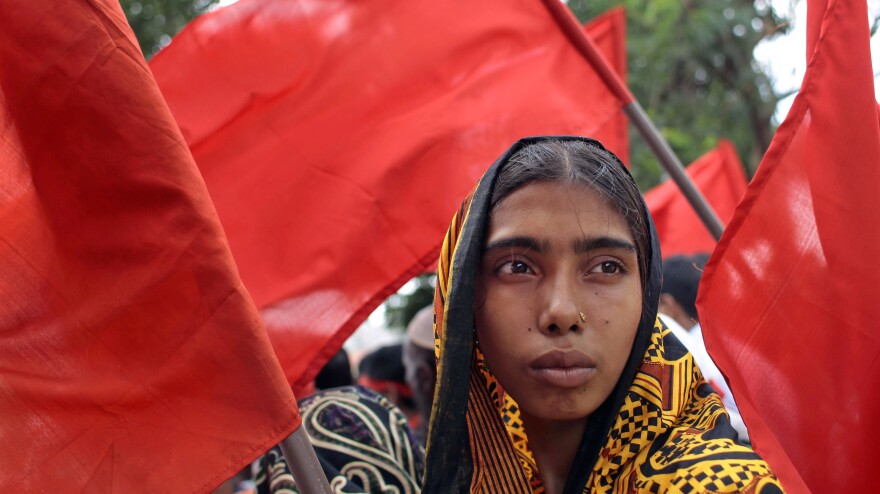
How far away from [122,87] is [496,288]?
840 mm

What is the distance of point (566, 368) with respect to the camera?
1.83 m

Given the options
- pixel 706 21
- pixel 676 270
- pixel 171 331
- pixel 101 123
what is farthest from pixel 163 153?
pixel 706 21

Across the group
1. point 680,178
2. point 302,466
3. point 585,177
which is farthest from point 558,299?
point 680,178

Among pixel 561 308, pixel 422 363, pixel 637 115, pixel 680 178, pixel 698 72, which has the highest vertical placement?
pixel 561 308

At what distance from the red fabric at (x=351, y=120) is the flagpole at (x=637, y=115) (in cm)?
3

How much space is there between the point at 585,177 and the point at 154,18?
16.9 ft

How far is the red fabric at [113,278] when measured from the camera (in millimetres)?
1881

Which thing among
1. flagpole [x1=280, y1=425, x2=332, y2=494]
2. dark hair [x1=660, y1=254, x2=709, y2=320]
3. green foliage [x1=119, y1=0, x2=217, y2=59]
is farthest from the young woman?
green foliage [x1=119, y1=0, x2=217, y2=59]

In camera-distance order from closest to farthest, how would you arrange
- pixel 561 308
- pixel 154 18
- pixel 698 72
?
pixel 561 308, pixel 154 18, pixel 698 72

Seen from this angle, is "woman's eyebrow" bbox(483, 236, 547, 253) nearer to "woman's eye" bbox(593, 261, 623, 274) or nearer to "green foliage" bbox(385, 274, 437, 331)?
"woman's eye" bbox(593, 261, 623, 274)

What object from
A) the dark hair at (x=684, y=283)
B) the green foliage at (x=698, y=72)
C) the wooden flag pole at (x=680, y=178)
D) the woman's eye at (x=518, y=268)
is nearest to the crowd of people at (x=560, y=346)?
the woman's eye at (x=518, y=268)

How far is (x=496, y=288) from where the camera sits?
192cm

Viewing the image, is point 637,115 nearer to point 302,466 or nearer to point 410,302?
point 302,466

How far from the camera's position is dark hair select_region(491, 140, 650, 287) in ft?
6.37
